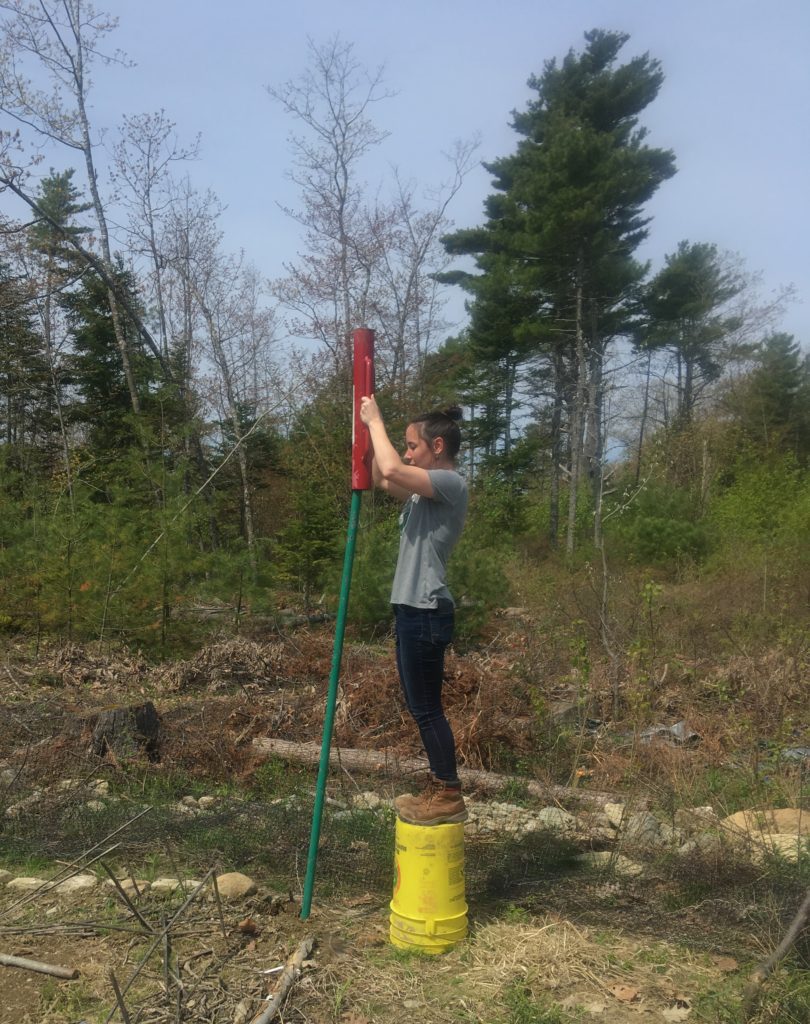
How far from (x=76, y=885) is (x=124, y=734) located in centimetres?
205

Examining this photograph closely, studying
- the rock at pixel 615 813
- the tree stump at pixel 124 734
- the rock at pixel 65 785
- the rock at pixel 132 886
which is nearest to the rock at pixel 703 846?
the rock at pixel 615 813

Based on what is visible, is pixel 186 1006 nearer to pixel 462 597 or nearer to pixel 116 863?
pixel 116 863

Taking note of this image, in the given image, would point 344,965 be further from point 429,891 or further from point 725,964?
point 725,964

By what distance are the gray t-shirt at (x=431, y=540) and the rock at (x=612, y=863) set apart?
5.16 ft

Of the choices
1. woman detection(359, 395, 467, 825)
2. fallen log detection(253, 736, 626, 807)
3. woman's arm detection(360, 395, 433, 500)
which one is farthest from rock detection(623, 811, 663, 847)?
woman's arm detection(360, 395, 433, 500)

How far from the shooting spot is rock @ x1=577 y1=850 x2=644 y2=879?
4.11 metres

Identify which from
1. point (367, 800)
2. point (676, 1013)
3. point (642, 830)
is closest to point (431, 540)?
point (676, 1013)

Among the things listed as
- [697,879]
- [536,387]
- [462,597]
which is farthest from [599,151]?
[697,879]

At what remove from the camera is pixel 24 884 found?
161 inches

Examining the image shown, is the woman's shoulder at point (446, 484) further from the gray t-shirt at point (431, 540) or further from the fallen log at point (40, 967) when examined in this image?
the fallen log at point (40, 967)

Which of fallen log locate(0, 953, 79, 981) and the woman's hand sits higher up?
the woman's hand

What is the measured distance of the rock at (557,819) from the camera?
15.6 ft

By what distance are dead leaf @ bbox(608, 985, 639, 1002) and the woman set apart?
2.74 feet

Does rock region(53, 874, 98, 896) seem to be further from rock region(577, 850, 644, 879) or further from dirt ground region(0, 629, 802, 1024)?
rock region(577, 850, 644, 879)
